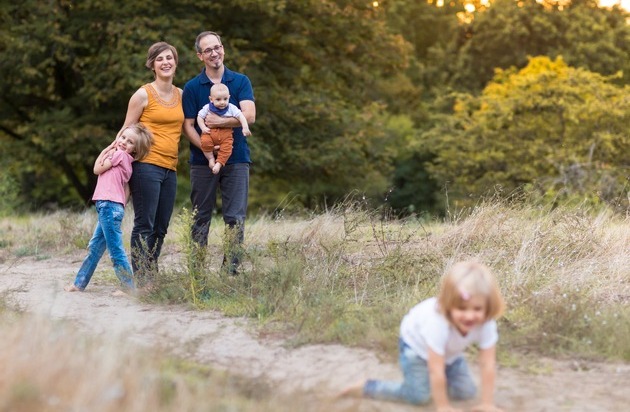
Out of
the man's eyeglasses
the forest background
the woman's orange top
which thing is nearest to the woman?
the woman's orange top

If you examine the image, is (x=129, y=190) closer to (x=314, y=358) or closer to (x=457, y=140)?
(x=314, y=358)

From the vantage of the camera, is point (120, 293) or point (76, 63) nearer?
point (120, 293)

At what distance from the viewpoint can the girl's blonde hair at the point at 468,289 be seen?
409 centimetres

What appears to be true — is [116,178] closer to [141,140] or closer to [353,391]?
[141,140]

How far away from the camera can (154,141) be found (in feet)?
23.6

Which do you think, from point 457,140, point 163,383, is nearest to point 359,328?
point 163,383

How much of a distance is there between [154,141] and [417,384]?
366 cm

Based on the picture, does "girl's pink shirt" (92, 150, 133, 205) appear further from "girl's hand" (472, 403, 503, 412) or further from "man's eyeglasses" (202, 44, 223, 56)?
"girl's hand" (472, 403, 503, 412)

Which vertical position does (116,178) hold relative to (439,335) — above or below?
above

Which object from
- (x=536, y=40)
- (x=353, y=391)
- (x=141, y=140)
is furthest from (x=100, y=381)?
(x=536, y=40)

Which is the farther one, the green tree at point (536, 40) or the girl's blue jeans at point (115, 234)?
the green tree at point (536, 40)

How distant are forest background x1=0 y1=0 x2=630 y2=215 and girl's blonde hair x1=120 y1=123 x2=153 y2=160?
5.49m

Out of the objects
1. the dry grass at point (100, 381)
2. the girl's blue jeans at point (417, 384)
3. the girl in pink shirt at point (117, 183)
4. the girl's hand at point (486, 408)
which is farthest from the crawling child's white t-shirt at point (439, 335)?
the girl in pink shirt at point (117, 183)

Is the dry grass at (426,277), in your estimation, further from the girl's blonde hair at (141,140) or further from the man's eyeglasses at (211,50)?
the man's eyeglasses at (211,50)
